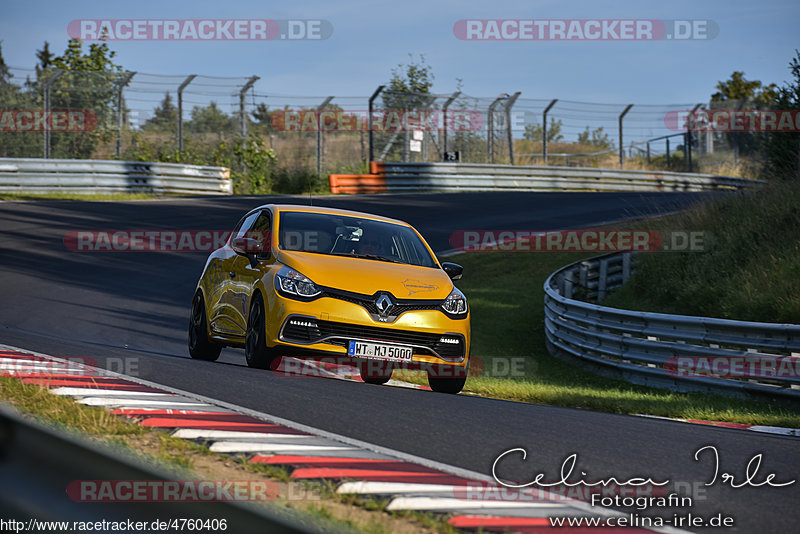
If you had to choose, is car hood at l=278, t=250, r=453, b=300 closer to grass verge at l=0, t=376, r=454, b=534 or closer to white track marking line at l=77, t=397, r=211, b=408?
white track marking line at l=77, t=397, r=211, b=408

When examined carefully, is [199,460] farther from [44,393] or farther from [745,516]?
[745,516]

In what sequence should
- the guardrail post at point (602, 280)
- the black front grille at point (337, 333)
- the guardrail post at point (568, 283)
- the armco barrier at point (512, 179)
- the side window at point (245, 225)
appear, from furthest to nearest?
the armco barrier at point (512, 179) → the guardrail post at point (602, 280) → the guardrail post at point (568, 283) → the side window at point (245, 225) → the black front grille at point (337, 333)

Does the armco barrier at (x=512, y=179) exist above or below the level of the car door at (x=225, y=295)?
above

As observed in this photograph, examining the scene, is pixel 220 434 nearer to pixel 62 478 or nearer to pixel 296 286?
pixel 62 478

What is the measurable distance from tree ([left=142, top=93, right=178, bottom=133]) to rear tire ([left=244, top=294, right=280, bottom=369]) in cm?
2266

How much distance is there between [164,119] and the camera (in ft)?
102

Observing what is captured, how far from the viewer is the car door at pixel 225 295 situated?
31.9 ft

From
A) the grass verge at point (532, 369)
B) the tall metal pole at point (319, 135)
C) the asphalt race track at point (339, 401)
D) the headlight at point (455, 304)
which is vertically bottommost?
the grass verge at point (532, 369)

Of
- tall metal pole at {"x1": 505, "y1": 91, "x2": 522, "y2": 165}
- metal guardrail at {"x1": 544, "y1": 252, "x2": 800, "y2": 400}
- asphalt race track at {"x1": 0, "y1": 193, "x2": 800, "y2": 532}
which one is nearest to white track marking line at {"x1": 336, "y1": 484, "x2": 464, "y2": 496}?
asphalt race track at {"x1": 0, "y1": 193, "x2": 800, "y2": 532}

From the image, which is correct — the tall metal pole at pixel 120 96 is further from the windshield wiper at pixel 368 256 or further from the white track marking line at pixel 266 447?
the white track marking line at pixel 266 447

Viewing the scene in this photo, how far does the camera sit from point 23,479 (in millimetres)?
2670

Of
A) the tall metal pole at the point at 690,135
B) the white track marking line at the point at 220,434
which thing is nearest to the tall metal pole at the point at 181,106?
the tall metal pole at the point at 690,135

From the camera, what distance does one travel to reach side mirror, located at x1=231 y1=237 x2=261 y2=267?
360 inches

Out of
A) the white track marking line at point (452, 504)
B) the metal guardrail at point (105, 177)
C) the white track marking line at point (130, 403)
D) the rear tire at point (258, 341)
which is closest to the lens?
the white track marking line at point (452, 504)
